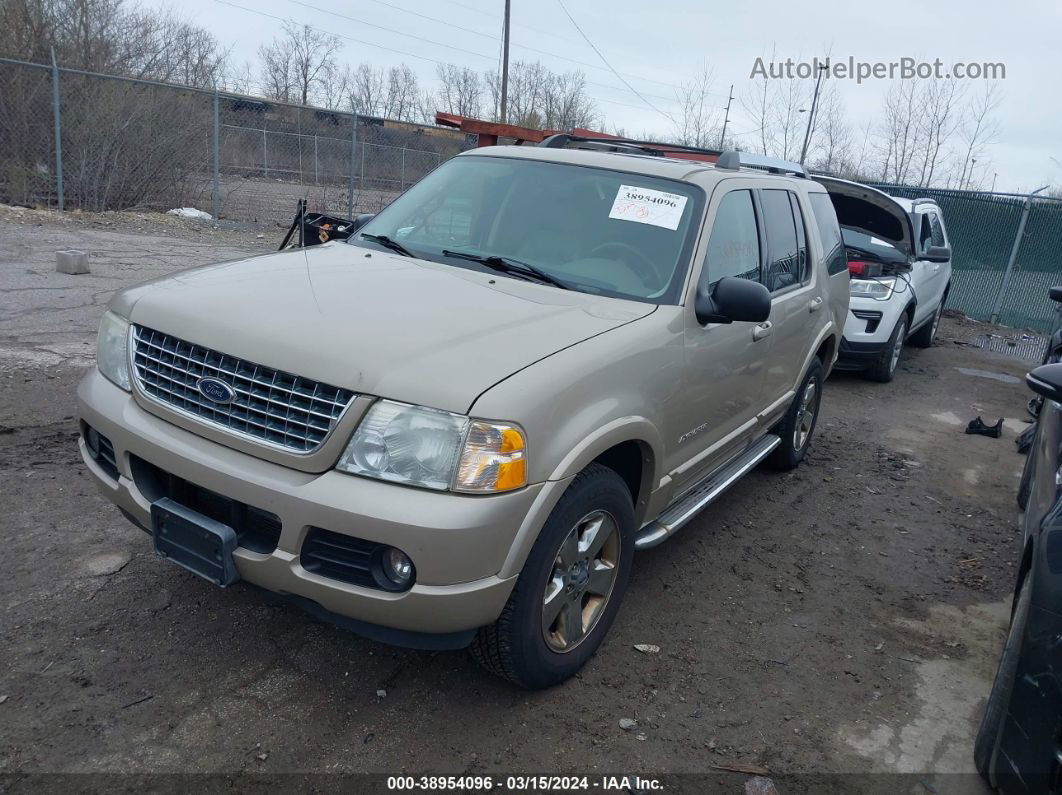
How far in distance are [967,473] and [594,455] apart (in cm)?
464

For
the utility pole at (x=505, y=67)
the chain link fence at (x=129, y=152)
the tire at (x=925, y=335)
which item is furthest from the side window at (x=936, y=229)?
the utility pole at (x=505, y=67)

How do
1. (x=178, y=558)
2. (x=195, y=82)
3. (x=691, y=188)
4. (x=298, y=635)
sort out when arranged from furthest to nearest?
(x=195, y=82) → (x=691, y=188) → (x=298, y=635) → (x=178, y=558)

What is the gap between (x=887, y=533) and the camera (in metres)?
4.96

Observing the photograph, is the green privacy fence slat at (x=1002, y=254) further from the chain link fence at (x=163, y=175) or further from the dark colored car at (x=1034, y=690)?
the dark colored car at (x=1034, y=690)

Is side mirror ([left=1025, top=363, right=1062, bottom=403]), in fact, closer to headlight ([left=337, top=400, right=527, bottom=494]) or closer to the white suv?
Result: headlight ([left=337, top=400, right=527, bottom=494])

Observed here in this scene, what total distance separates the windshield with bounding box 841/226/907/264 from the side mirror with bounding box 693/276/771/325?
19.5ft

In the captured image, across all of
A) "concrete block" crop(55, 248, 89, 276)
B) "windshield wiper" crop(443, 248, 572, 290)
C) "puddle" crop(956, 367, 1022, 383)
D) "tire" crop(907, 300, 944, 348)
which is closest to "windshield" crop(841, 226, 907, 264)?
"puddle" crop(956, 367, 1022, 383)

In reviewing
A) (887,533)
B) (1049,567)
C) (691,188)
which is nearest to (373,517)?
(1049,567)

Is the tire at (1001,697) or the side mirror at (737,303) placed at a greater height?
the side mirror at (737,303)

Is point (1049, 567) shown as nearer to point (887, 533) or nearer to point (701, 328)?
point (701, 328)

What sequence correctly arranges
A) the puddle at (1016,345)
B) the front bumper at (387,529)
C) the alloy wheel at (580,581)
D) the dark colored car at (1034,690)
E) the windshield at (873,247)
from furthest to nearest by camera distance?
the puddle at (1016,345) → the windshield at (873,247) → the alloy wheel at (580,581) → the front bumper at (387,529) → the dark colored car at (1034,690)

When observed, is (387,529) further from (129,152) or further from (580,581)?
(129,152)

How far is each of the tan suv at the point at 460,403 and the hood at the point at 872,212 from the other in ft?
18.6

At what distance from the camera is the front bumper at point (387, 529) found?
2385mm
